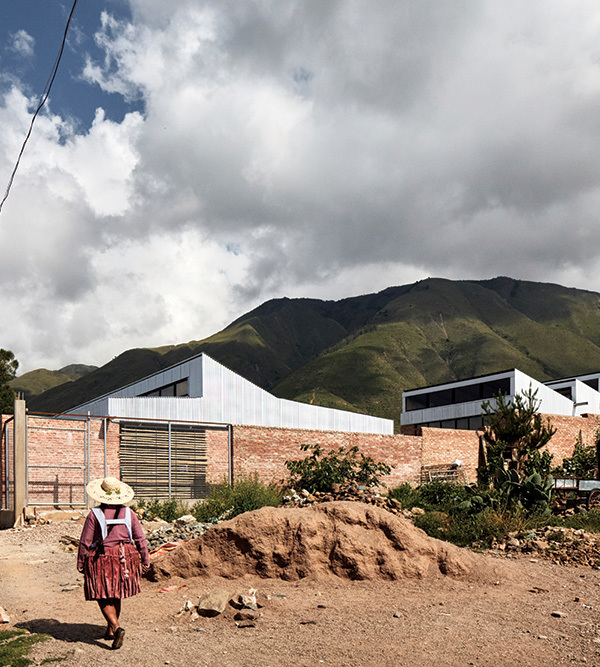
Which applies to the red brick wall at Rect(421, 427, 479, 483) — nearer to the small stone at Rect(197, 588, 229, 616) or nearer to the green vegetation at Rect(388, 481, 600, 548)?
the green vegetation at Rect(388, 481, 600, 548)

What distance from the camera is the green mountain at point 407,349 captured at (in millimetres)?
101250

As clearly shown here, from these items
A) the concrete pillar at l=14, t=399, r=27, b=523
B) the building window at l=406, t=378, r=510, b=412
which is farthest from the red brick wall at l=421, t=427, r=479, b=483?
the concrete pillar at l=14, t=399, r=27, b=523

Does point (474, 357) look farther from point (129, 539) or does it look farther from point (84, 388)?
point (129, 539)

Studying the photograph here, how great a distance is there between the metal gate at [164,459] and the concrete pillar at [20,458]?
261 centimetres

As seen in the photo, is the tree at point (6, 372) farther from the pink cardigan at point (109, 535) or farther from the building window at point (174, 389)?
the pink cardigan at point (109, 535)

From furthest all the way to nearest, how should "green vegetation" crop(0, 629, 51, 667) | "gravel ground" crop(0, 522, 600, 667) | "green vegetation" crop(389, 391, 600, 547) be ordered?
"green vegetation" crop(389, 391, 600, 547), "gravel ground" crop(0, 522, 600, 667), "green vegetation" crop(0, 629, 51, 667)

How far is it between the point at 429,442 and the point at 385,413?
64.1m

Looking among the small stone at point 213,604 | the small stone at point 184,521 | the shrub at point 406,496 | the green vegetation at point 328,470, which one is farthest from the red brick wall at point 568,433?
the small stone at point 213,604

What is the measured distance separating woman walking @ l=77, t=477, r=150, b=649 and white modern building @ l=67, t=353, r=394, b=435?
61.3ft

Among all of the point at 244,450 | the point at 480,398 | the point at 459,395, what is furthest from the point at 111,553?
the point at 459,395

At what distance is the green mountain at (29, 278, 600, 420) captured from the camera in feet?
332

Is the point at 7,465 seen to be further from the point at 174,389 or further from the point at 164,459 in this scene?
the point at 174,389

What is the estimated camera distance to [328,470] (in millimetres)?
18281

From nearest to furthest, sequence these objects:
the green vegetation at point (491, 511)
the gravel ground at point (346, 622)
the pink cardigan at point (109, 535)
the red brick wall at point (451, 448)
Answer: the gravel ground at point (346, 622)
the pink cardigan at point (109, 535)
the green vegetation at point (491, 511)
the red brick wall at point (451, 448)
